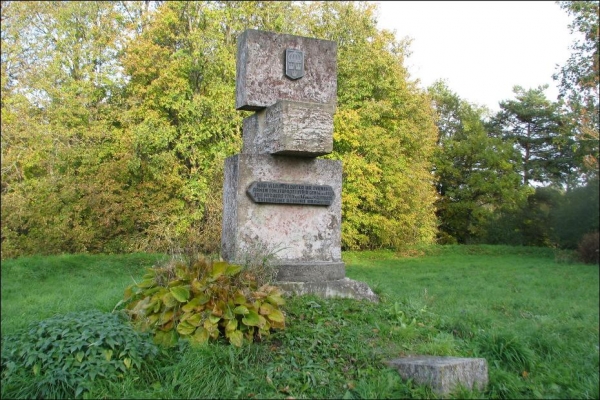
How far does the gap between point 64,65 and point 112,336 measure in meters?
14.0

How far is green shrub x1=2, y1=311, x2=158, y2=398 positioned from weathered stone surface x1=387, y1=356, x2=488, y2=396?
2.09m

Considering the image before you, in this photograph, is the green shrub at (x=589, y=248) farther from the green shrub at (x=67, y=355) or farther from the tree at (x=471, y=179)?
the tree at (x=471, y=179)

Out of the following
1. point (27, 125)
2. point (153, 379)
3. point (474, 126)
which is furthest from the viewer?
point (474, 126)

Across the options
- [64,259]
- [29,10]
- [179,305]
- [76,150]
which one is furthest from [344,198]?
[179,305]

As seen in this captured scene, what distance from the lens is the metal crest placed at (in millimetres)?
6664

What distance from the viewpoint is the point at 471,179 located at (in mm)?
30203

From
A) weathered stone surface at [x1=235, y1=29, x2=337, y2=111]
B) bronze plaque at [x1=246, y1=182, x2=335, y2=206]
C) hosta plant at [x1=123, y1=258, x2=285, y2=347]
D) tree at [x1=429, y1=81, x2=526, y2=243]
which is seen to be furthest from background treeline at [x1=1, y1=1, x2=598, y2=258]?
hosta plant at [x1=123, y1=258, x2=285, y2=347]

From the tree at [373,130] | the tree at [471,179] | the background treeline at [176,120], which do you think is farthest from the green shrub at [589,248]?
Result: the tree at [471,179]

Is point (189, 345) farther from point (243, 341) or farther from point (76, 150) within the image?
point (76, 150)

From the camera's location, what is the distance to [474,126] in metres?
31.8

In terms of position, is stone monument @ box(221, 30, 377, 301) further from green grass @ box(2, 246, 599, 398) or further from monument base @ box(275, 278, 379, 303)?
green grass @ box(2, 246, 599, 398)

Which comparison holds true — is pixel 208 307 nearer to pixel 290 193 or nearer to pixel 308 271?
pixel 308 271

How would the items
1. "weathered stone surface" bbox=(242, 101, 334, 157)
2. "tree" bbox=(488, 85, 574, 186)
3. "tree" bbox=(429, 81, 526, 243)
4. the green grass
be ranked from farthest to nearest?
"tree" bbox=(429, 81, 526, 243), "tree" bbox=(488, 85, 574, 186), "weathered stone surface" bbox=(242, 101, 334, 157), the green grass

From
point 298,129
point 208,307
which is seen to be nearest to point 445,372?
point 208,307
